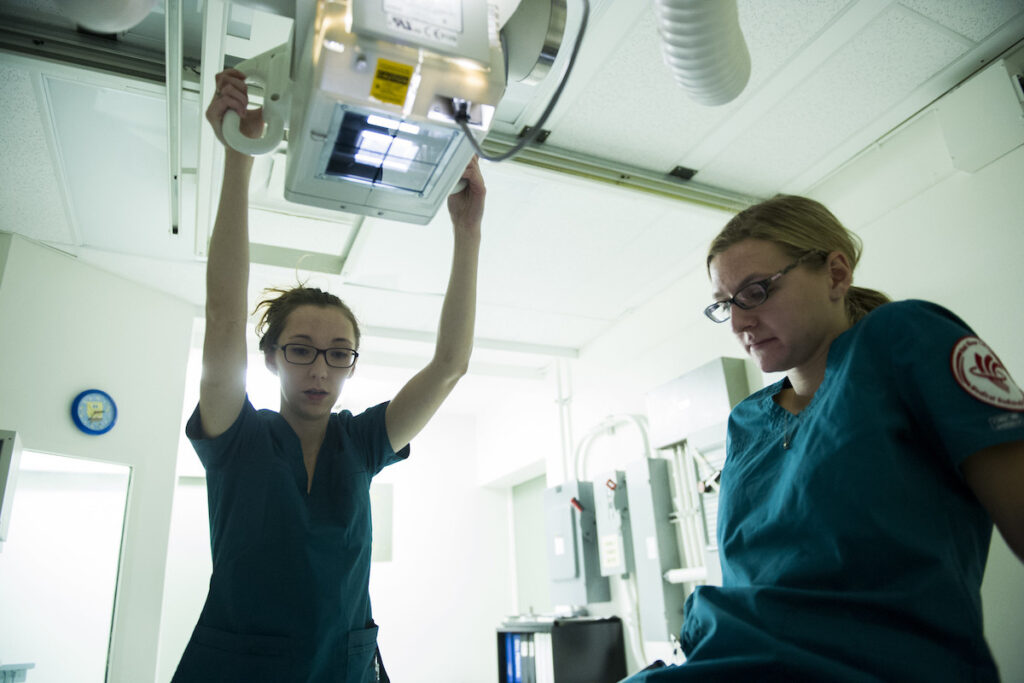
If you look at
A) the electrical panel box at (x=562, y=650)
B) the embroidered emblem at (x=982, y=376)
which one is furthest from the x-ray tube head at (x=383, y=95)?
the electrical panel box at (x=562, y=650)

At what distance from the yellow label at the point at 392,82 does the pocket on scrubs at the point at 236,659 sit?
2.31 feet

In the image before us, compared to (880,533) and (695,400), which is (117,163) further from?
(880,533)

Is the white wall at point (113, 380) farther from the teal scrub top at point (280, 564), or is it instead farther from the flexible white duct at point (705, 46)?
the flexible white duct at point (705, 46)

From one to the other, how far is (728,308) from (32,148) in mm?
2604

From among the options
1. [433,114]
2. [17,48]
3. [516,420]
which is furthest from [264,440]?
[516,420]

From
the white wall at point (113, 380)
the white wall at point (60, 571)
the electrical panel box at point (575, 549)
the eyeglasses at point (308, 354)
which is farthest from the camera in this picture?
the electrical panel box at point (575, 549)

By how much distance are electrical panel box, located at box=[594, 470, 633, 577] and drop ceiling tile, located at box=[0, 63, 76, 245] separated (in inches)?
110

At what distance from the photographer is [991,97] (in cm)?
205

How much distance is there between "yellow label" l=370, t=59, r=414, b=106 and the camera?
0.70 m

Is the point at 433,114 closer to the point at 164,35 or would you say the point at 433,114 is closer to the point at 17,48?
the point at 164,35

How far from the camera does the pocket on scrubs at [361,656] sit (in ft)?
3.12

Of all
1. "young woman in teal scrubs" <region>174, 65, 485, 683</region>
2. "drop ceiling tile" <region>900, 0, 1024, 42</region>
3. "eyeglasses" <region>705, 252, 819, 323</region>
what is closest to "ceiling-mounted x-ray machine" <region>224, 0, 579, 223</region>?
"young woman in teal scrubs" <region>174, 65, 485, 683</region>

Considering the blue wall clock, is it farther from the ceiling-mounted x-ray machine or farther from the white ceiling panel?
the ceiling-mounted x-ray machine

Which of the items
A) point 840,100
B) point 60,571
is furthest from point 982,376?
point 60,571
